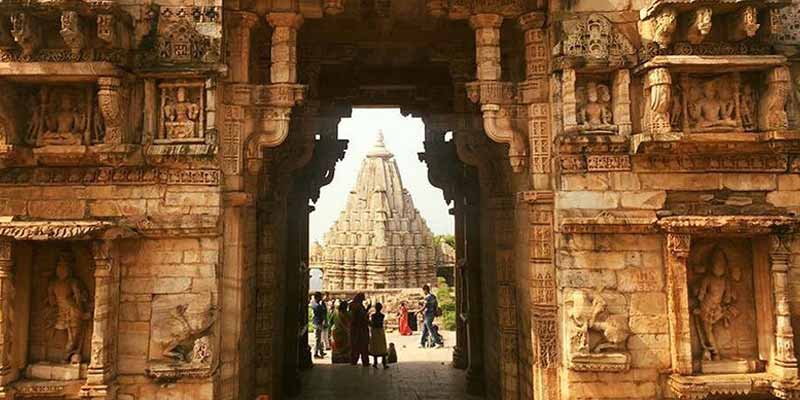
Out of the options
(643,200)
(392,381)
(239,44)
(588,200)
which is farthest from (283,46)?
(392,381)

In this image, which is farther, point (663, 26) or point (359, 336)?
point (359, 336)

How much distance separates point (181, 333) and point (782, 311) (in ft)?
20.0

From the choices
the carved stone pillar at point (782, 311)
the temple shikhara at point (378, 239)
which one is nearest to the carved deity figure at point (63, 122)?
the carved stone pillar at point (782, 311)

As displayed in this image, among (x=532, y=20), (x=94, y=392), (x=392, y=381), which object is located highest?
(x=532, y=20)

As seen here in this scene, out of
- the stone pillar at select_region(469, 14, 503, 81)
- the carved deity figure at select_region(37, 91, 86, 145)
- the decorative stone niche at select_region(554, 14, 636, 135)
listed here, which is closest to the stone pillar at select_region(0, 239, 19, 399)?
the carved deity figure at select_region(37, 91, 86, 145)

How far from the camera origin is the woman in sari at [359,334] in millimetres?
11383

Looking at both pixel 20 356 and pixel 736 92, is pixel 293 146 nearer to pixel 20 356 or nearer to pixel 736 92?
pixel 20 356

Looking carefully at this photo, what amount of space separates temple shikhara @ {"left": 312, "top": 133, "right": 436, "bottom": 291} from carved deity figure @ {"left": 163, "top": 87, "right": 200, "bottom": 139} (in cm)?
1904

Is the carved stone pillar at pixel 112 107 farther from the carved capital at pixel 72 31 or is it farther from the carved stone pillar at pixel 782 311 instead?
the carved stone pillar at pixel 782 311

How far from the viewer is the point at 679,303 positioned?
569 cm

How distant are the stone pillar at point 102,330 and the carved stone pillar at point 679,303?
18.7 ft

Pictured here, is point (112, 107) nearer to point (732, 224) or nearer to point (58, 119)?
point (58, 119)

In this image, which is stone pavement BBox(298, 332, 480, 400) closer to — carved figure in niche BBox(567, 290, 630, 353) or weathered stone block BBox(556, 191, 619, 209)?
carved figure in niche BBox(567, 290, 630, 353)

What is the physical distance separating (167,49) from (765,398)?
7233 mm
